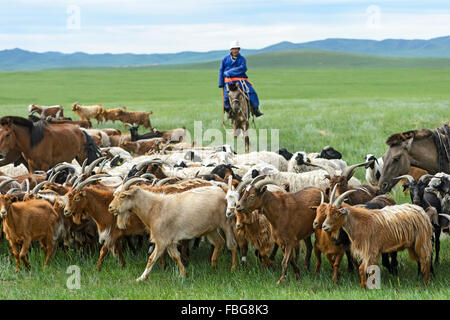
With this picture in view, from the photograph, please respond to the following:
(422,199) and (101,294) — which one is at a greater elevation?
(422,199)

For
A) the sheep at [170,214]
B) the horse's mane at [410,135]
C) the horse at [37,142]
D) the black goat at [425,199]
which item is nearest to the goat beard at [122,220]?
the sheep at [170,214]

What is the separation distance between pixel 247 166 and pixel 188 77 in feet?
277

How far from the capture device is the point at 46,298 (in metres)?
7.20

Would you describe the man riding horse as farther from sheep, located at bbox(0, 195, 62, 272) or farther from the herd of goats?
sheep, located at bbox(0, 195, 62, 272)

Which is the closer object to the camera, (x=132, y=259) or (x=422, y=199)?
(x=422, y=199)

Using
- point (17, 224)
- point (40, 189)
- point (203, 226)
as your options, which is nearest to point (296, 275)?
point (203, 226)

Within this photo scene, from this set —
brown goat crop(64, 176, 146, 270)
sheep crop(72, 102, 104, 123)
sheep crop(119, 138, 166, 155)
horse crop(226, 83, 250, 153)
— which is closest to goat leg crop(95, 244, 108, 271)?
brown goat crop(64, 176, 146, 270)

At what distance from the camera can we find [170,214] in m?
8.27

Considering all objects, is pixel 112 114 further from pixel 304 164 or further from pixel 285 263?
pixel 285 263

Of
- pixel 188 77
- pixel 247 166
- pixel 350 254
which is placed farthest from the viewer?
pixel 188 77

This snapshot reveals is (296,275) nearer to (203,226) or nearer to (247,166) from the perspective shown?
(203,226)

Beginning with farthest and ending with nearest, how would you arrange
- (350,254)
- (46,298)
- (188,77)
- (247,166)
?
(188,77)
(247,166)
(350,254)
(46,298)

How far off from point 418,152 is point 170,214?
12.7 feet

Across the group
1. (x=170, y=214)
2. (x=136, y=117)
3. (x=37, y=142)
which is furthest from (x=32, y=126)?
(x=136, y=117)
